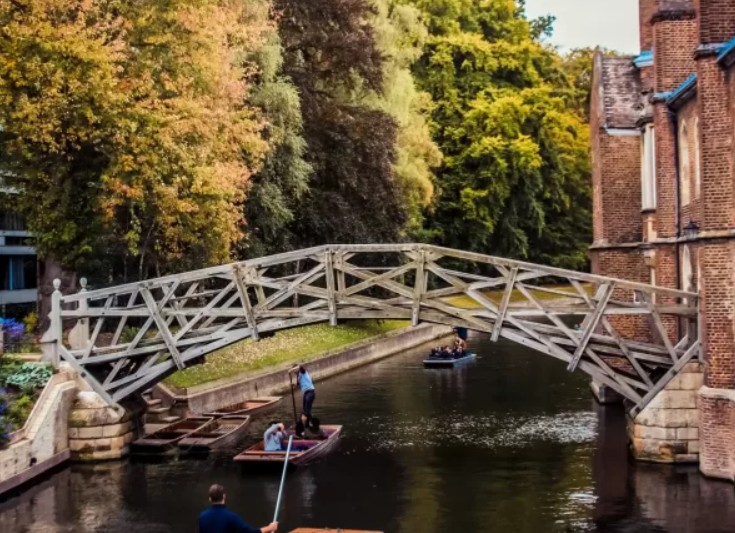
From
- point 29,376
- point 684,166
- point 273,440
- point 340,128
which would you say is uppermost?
point 340,128

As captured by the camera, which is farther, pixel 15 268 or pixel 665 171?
pixel 15 268

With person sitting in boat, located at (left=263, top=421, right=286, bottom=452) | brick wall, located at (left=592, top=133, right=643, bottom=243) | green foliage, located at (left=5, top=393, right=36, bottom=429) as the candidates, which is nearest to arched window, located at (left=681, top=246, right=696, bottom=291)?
brick wall, located at (left=592, top=133, right=643, bottom=243)

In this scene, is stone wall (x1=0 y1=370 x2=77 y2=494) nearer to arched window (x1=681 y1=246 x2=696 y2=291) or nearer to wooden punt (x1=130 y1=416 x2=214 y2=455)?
wooden punt (x1=130 y1=416 x2=214 y2=455)

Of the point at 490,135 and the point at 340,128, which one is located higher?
the point at 490,135

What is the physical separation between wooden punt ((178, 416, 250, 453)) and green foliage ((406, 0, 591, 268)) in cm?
3230

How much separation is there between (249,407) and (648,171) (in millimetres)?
12412

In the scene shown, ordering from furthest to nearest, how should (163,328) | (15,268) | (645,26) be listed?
(15,268), (645,26), (163,328)

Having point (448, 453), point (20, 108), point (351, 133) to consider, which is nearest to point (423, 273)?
point (448, 453)

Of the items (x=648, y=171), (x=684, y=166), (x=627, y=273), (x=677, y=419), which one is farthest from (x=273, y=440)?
(x=627, y=273)

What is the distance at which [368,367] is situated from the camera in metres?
39.8

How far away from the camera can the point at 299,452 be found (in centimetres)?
2028

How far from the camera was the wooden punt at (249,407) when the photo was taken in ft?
86.2

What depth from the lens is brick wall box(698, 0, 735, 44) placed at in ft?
58.4

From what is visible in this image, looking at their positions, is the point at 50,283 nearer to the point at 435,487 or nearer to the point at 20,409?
the point at 20,409
